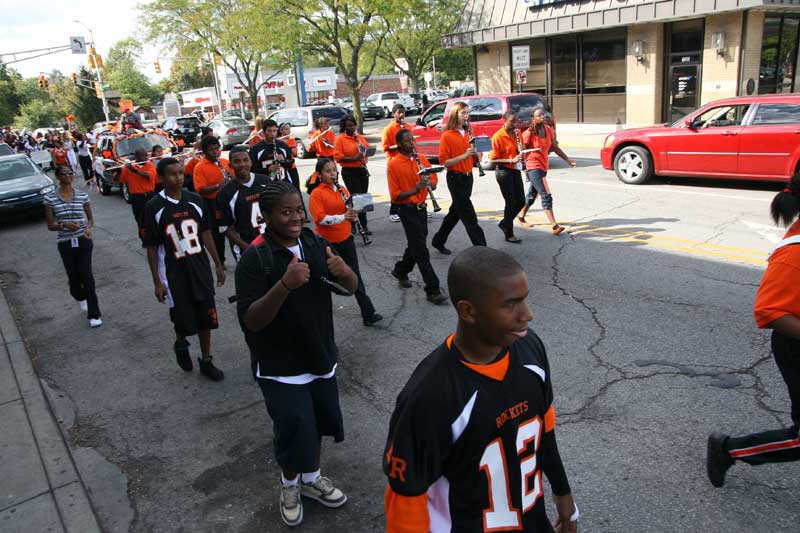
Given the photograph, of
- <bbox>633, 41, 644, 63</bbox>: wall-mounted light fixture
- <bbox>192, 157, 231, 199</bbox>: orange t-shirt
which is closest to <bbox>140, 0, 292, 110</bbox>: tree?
<bbox>633, 41, 644, 63</bbox>: wall-mounted light fixture

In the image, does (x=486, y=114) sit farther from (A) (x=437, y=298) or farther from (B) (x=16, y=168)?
(B) (x=16, y=168)

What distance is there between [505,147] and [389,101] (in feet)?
137

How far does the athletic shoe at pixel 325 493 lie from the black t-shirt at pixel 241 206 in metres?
3.06

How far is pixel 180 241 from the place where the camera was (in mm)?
5199

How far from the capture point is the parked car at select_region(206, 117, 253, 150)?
2755cm

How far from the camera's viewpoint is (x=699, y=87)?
20.2 meters

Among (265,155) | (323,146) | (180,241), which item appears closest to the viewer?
(180,241)

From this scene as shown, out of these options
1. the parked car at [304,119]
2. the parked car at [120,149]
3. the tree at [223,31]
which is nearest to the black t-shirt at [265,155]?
the parked car at [120,149]

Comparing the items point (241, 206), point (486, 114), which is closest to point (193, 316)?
point (241, 206)

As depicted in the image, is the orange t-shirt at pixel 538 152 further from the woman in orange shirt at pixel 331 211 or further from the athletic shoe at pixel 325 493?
the athletic shoe at pixel 325 493

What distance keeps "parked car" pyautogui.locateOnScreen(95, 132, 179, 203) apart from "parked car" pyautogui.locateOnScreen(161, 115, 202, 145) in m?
12.5

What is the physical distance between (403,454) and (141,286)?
7.91 m

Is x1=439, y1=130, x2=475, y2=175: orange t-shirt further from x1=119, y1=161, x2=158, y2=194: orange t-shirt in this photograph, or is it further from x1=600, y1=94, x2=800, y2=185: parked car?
x1=600, y1=94, x2=800, y2=185: parked car

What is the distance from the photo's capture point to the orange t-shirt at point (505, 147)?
821cm
